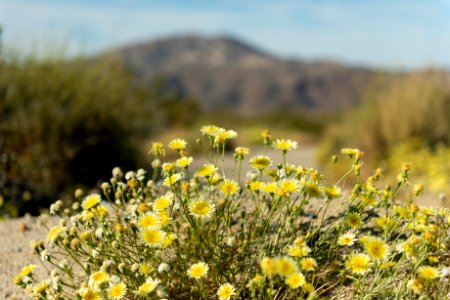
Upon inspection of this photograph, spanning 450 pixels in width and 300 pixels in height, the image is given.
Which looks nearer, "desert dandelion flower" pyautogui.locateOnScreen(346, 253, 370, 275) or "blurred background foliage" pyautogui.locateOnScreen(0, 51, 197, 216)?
"desert dandelion flower" pyautogui.locateOnScreen(346, 253, 370, 275)

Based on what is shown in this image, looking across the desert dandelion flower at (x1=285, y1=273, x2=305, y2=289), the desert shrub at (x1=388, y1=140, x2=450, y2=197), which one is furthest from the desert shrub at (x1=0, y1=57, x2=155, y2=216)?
the desert dandelion flower at (x1=285, y1=273, x2=305, y2=289)

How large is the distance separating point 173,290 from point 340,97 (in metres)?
172

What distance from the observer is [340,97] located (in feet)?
555

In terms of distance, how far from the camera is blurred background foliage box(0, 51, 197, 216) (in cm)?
587

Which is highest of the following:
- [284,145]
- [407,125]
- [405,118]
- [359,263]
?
[284,145]

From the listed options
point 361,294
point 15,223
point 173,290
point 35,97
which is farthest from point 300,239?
point 35,97

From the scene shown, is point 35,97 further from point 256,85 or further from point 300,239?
point 256,85

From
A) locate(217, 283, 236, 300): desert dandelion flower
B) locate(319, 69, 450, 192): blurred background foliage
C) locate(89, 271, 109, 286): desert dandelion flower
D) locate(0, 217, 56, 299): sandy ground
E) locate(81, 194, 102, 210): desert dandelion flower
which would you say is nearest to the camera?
locate(89, 271, 109, 286): desert dandelion flower

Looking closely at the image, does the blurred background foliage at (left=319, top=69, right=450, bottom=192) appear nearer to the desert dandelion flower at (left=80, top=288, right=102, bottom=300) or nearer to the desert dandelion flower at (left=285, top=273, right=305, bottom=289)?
the desert dandelion flower at (left=285, top=273, right=305, bottom=289)

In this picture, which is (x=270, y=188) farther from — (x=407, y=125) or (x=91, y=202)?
(x=407, y=125)

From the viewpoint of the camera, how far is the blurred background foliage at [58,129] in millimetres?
5867

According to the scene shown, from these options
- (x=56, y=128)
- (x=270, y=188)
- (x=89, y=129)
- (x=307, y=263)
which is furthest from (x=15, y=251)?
(x=89, y=129)

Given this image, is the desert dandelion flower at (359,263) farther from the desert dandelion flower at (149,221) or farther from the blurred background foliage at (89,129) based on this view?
the blurred background foliage at (89,129)

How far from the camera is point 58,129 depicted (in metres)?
6.42
